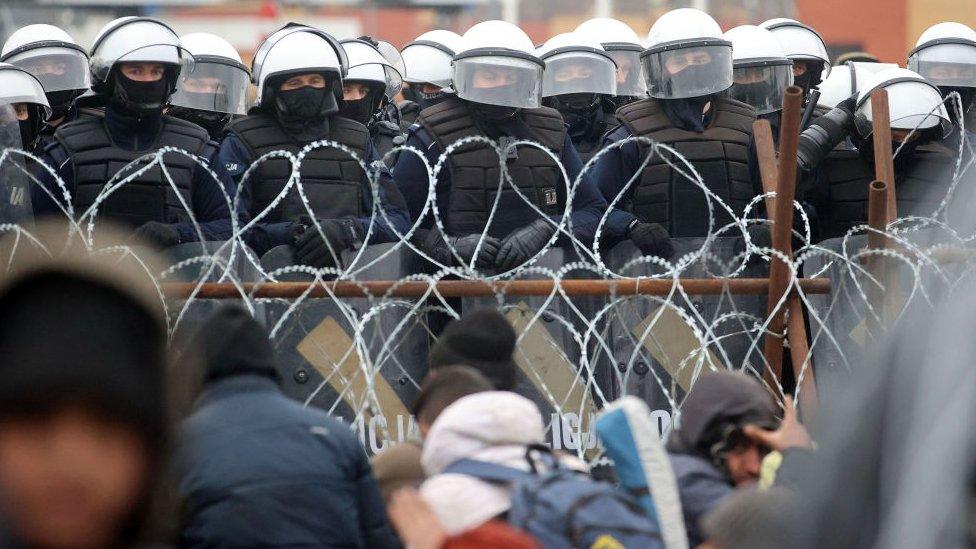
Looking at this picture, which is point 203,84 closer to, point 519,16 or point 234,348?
point 234,348

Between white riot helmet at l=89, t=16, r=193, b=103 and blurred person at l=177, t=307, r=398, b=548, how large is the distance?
425cm

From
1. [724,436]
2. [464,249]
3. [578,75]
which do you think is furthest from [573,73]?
[724,436]

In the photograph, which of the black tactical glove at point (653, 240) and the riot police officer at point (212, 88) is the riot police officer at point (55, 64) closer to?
the riot police officer at point (212, 88)

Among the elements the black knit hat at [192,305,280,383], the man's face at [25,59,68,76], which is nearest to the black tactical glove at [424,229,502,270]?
the black knit hat at [192,305,280,383]

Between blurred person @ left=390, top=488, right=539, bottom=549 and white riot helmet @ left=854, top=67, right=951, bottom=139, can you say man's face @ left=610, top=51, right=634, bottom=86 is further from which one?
blurred person @ left=390, top=488, right=539, bottom=549

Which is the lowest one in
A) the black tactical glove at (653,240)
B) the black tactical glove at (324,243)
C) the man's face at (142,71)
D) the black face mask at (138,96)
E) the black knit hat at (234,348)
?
the black tactical glove at (653,240)

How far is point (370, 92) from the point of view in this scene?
391 inches

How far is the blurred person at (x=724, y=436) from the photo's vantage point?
4277mm

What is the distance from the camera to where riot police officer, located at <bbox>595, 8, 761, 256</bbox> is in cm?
813

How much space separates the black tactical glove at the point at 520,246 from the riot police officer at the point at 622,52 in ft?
10.7

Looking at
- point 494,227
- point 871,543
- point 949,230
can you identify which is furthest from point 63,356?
point 494,227

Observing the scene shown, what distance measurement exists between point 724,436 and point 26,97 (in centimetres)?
513

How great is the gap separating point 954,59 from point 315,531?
699 centimetres

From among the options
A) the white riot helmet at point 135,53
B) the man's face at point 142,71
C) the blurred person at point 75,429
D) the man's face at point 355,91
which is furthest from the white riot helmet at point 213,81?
the blurred person at point 75,429
